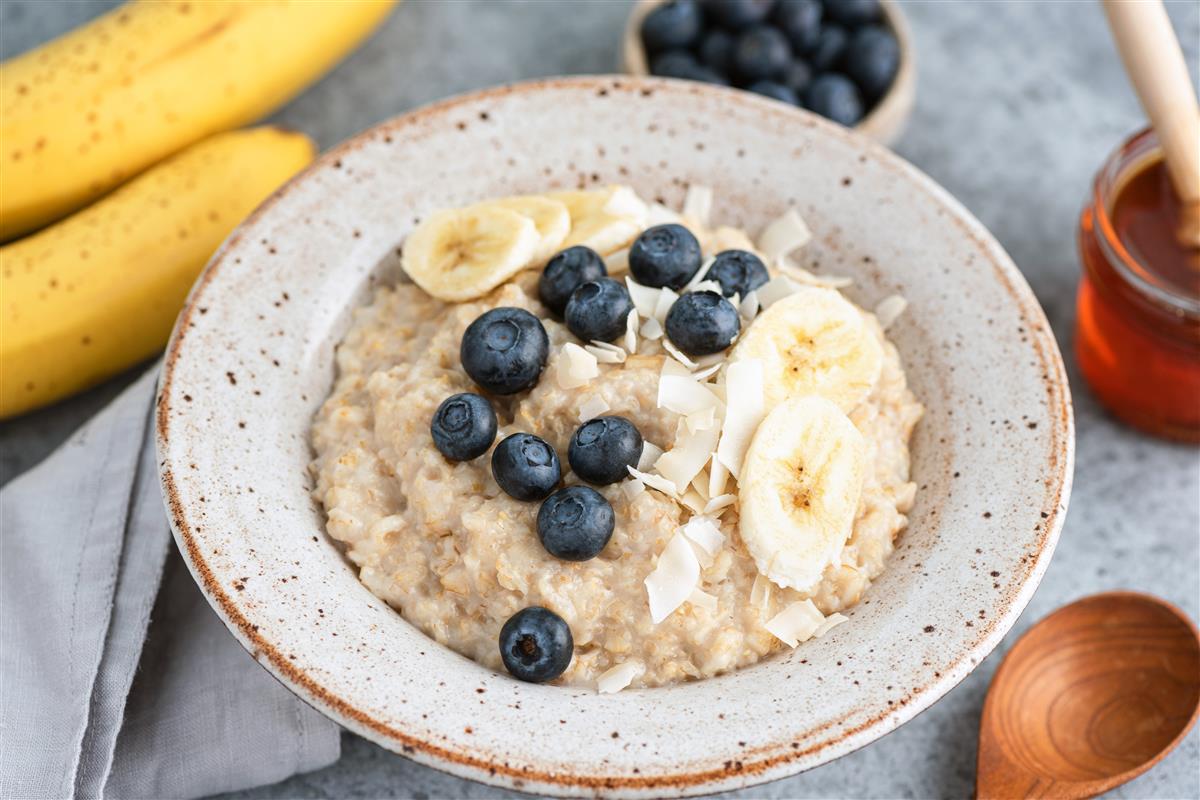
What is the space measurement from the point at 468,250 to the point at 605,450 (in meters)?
0.68

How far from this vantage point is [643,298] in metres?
2.48

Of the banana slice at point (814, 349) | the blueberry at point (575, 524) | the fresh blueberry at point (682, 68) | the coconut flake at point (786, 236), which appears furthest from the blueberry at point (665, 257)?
the fresh blueberry at point (682, 68)

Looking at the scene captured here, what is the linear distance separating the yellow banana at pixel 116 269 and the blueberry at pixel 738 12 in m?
1.46

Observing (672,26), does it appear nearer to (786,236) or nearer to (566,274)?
(786,236)

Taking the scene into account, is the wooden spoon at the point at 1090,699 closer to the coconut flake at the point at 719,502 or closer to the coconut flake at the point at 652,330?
the coconut flake at the point at 719,502

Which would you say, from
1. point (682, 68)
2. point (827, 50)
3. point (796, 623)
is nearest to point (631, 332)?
point (796, 623)

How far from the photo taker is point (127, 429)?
9.26 feet

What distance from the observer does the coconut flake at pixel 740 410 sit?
7.32 ft

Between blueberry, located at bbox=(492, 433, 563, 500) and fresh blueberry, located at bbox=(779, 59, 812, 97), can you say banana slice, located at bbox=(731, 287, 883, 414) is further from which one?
fresh blueberry, located at bbox=(779, 59, 812, 97)

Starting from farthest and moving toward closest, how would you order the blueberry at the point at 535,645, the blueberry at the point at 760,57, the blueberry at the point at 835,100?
the blueberry at the point at 760,57 < the blueberry at the point at 835,100 < the blueberry at the point at 535,645

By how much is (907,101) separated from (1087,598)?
5.35 feet

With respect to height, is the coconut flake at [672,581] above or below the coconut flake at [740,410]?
below

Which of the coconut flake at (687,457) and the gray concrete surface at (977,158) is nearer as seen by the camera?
the coconut flake at (687,457)

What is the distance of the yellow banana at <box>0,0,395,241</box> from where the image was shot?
9.98 feet
